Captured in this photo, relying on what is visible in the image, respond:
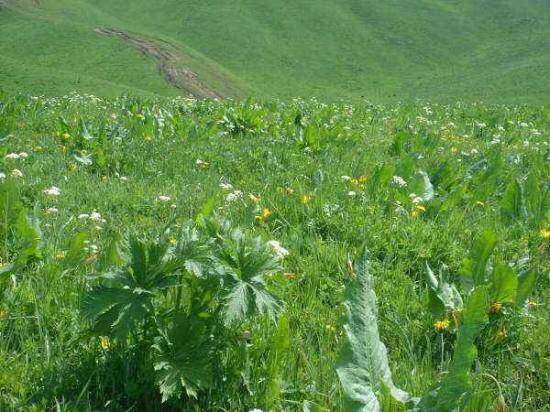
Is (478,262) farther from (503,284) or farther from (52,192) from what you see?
(52,192)

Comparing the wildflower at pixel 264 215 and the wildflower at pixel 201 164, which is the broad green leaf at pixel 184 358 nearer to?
the wildflower at pixel 264 215

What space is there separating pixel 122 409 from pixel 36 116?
7348 mm

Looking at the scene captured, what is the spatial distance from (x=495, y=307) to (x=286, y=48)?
51222 mm

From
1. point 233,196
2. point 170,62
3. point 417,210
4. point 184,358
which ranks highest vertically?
point 184,358

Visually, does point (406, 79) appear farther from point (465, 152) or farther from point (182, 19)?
point (465, 152)

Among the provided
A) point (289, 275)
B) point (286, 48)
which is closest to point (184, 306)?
point (289, 275)

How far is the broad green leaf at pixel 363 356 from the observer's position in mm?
2135

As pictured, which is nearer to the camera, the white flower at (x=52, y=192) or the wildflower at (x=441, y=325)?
the wildflower at (x=441, y=325)

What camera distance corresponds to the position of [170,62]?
35.6 meters

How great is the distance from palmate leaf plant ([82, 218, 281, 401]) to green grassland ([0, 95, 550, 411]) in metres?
0.02

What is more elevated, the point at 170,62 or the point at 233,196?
the point at 233,196

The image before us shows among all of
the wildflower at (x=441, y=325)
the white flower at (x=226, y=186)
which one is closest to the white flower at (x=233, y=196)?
the white flower at (x=226, y=186)

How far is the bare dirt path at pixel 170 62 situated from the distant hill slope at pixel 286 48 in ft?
0.44

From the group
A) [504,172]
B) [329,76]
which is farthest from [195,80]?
[504,172]
